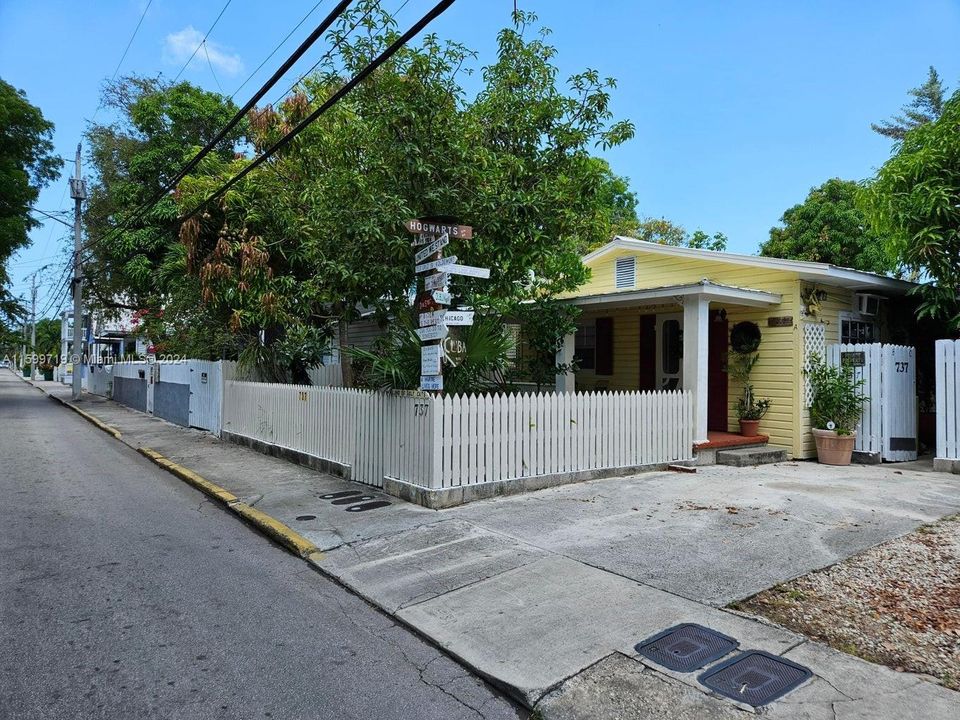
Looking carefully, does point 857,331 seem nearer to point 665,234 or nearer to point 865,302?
point 865,302

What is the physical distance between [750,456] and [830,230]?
1601cm

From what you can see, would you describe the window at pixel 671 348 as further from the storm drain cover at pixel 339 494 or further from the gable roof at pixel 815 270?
the storm drain cover at pixel 339 494

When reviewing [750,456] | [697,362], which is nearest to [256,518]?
[697,362]

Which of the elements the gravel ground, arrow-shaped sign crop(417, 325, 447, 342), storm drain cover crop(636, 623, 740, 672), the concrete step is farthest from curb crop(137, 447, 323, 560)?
the concrete step

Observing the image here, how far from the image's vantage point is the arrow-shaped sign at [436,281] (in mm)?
6958

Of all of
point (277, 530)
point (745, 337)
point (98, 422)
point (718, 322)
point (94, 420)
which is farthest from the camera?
point (94, 420)

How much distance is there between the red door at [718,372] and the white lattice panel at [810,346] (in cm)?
135

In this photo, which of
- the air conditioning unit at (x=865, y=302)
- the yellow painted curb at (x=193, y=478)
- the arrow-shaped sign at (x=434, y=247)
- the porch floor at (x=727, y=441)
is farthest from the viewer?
the air conditioning unit at (x=865, y=302)

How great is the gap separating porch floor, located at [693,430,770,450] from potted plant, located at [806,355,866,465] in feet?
2.79

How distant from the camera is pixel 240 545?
618 cm

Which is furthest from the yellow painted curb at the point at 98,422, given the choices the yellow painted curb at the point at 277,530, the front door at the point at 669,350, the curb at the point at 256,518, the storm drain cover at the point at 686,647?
the storm drain cover at the point at 686,647

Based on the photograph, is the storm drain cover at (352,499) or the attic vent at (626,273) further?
the attic vent at (626,273)

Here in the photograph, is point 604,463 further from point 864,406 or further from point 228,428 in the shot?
point 228,428

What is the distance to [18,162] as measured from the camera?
24.1m
